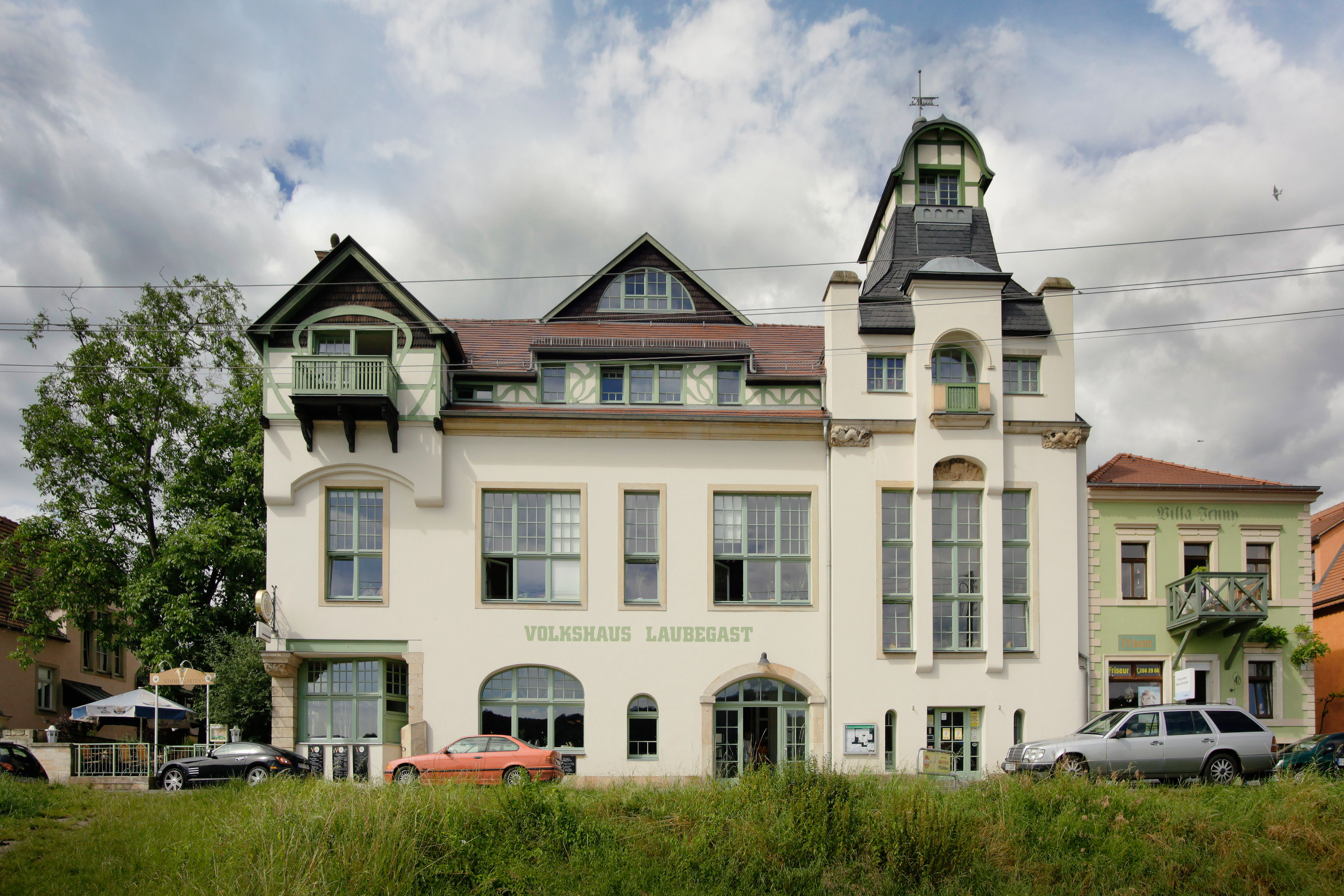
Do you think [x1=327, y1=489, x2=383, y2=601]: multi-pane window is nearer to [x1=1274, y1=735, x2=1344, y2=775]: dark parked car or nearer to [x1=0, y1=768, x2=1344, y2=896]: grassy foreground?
[x1=0, y1=768, x2=1344, y2=896]: grassy foreground

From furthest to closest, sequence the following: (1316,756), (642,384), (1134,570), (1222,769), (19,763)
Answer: (1134,570) < (642,384) < (19,763) < (1316,756) < (1222,769)

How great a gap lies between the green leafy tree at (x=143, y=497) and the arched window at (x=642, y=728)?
12.0 meters

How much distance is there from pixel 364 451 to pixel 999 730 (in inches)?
662

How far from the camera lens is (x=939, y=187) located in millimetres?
29125

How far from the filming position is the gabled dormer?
25016mm

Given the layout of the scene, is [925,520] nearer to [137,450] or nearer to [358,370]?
[358,370]

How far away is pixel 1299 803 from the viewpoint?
16.2 m

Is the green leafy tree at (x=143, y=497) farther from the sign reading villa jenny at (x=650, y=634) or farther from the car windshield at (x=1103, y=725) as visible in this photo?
the car windshield at (x=1103, y=725)

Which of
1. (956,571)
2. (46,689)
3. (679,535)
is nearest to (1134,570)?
(956,571)

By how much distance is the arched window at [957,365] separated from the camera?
86.5 ft

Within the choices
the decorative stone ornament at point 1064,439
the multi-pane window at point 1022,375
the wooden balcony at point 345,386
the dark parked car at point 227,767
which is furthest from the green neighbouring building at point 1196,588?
the dark parked car at point 227,767

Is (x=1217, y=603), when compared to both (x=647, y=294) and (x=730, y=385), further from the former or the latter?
(x=647, y=294)

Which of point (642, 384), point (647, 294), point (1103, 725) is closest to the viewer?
point (1103, 725)

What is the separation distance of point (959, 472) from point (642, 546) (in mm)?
8213
